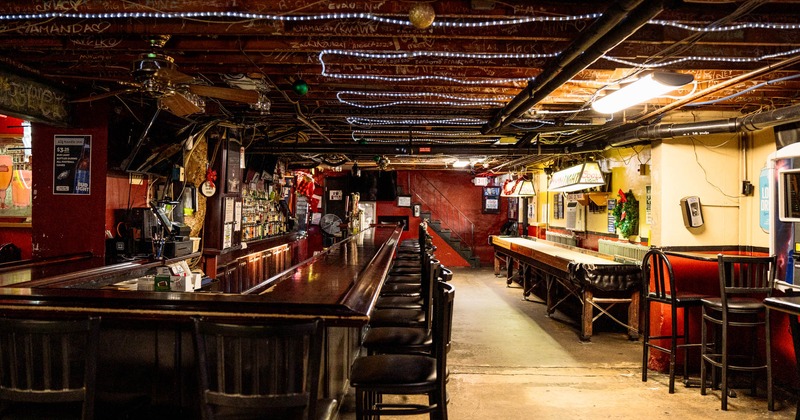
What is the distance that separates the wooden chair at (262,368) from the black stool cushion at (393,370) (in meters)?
0.57

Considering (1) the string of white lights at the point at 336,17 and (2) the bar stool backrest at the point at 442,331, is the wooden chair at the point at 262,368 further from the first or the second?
(1) the string of white lights at the point at 336,17

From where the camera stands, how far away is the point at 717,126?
209 inches

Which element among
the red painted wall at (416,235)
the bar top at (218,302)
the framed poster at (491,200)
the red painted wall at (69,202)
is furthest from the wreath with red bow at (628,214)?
the framed poster at (491,200)

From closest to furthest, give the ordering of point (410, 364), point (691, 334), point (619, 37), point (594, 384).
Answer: point (410, 364)
point (619, 37)
point (594, 384)
point (691, 334)

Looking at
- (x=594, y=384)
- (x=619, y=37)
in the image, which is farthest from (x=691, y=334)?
(x=619, y=37)

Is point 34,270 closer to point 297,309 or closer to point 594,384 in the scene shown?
point 297,309

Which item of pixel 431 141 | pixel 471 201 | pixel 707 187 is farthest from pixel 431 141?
pixel 471 201

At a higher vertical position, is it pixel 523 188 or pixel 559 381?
pixel 523 188

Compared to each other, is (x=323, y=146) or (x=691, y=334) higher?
(x=323, y=146)

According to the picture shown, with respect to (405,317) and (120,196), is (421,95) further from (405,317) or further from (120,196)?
(120,196)

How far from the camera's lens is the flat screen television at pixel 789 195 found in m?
4.36

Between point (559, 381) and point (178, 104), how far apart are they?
4.36m

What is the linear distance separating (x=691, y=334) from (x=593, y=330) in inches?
70.2

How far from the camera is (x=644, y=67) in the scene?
4039 millimetres
